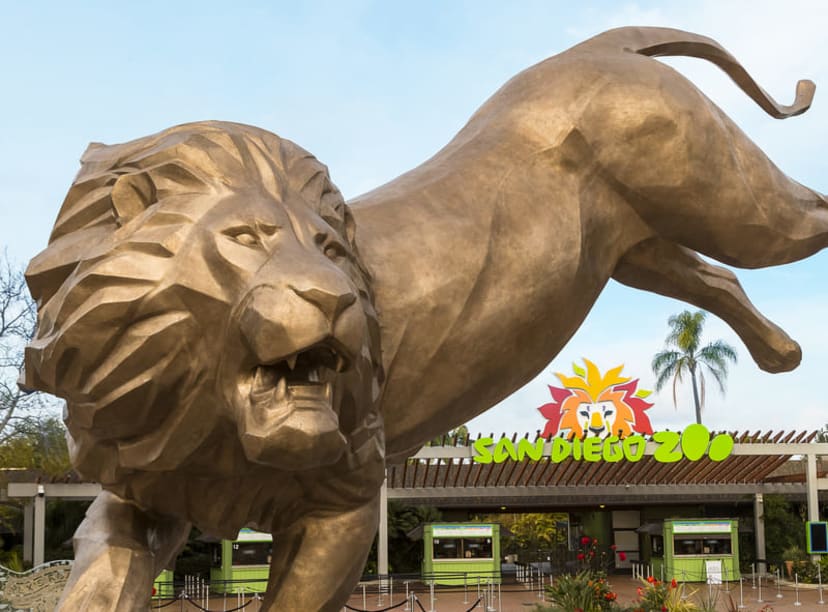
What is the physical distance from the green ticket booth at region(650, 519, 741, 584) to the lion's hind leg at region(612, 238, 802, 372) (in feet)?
64.0

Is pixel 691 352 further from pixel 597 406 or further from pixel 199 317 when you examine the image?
pixel 199 317

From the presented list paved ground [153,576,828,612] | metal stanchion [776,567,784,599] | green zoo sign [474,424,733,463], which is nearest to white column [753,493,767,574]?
metal stanchion [776,567,784,599]

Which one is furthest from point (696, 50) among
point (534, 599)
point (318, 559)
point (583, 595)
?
point (534, 599)

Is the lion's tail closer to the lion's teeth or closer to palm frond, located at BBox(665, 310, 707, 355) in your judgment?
the lion's teeth

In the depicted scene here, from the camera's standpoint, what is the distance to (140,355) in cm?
169

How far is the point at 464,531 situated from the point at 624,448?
4.14 meters

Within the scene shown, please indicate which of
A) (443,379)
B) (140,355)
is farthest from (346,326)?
(443,379)

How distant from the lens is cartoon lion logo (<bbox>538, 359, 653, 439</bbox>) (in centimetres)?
2312

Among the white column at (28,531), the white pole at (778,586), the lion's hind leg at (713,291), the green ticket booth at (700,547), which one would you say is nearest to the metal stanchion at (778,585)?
the white pole at (778,586)

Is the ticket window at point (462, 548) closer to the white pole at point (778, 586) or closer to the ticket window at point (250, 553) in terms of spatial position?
the ticket window at point (250, 553)

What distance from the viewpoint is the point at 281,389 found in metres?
1.67

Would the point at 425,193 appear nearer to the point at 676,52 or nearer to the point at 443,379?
the point at 443,379

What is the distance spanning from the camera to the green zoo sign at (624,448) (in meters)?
21.0

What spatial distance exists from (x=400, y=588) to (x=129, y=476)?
20830mm
